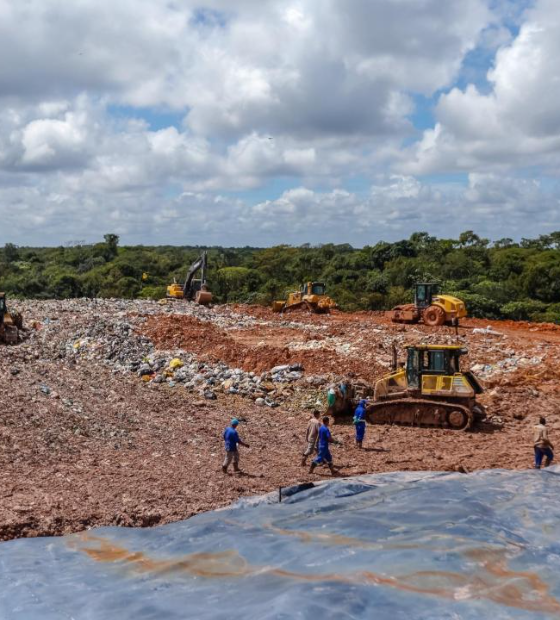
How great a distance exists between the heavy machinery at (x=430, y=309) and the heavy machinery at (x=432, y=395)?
1351 cm

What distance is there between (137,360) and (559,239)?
48.9 meters

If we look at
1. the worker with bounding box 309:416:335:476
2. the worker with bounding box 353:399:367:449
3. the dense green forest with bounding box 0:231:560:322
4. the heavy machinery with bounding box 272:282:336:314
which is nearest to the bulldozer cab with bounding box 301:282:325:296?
the heavy machinery with bounding box 272:282:336:314

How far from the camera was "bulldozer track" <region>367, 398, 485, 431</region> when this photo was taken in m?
13.2

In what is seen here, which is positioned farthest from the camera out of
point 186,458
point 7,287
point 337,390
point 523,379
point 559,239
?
point 559,239

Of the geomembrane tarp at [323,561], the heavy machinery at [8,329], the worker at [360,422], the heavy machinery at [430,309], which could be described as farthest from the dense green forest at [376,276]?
the geomembrane tarp at [323,561]

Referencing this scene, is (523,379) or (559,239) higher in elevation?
(559,239)

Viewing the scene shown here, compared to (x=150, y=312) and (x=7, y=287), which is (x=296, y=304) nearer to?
(x=150, y=312)

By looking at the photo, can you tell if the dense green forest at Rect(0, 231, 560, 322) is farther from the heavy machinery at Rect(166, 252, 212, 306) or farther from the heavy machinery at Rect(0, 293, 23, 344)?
the heavy machinery at Rect(0, 293, 23, 344)

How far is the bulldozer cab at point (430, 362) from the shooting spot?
13453 millimetres

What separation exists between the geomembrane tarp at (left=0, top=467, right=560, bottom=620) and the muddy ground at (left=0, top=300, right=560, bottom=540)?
3.36 ft

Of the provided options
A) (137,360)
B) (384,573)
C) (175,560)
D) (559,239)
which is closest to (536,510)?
(384,573)

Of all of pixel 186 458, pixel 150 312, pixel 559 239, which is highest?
pixel 559 239

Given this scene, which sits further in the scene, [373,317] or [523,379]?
[373,317]

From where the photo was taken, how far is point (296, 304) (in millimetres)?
33219
